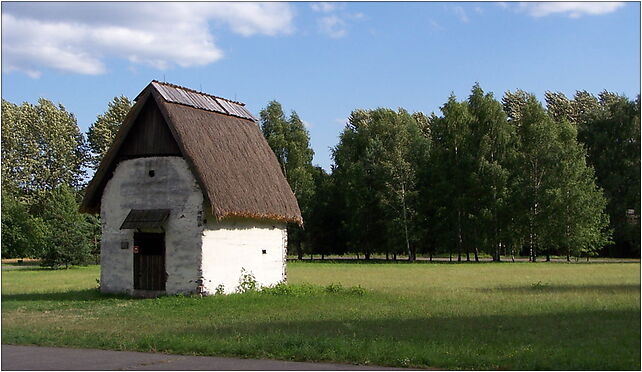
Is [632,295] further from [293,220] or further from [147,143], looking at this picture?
[147,143]

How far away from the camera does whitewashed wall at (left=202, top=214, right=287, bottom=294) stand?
24.7 metres

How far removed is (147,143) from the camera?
25.6 metres

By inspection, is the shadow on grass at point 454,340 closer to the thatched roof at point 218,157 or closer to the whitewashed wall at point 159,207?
the whitewashed wall at point 159,207

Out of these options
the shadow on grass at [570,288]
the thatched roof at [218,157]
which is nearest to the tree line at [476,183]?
the shadow on grass at [570,288]

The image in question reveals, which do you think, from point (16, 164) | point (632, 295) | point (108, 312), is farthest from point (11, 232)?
point (632, 295)

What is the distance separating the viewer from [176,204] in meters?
24.8

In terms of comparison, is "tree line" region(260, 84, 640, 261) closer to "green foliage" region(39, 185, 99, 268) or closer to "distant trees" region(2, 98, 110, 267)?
"distant trees" region(2, 98, 110, 267)

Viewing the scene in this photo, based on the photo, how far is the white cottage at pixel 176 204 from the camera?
965 inches

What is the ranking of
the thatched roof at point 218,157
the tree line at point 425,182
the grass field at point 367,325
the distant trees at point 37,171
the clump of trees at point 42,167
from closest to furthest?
the grass field at point 367,325
the thatched roof at point 218,157
the tree line at point 425,182
the clump of trees at point 42,167
the distant trees at point 37,171

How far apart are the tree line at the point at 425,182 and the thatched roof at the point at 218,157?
2970 centimetres

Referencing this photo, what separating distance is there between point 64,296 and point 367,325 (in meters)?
14.0

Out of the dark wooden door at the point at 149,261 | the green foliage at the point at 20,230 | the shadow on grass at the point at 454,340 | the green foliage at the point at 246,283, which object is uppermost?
the green foliage at the point at 20,230

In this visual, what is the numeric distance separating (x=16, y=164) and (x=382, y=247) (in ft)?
122

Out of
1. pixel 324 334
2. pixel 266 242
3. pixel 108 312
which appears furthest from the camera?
pixel 266 242
